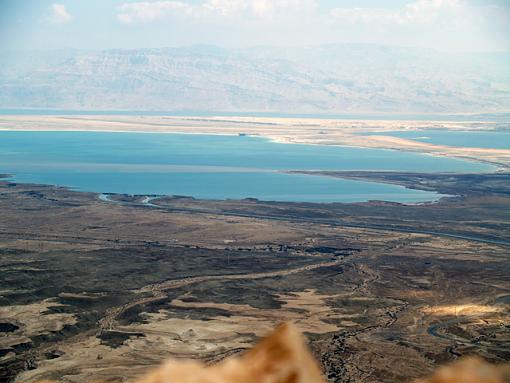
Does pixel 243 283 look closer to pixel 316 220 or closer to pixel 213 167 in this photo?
pixel 316 220

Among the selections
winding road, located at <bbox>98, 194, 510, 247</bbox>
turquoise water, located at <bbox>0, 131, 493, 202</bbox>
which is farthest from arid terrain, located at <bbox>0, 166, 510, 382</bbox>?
turquoise water, located at <bbox>0, 131, 493, 202</bbox>

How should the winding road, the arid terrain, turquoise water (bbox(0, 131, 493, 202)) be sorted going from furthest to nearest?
turquoise water (bbox(0, 131, 493, 202)), the winding road, the arid terrain

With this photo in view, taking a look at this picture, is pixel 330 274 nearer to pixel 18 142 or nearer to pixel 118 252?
pixel 118 252

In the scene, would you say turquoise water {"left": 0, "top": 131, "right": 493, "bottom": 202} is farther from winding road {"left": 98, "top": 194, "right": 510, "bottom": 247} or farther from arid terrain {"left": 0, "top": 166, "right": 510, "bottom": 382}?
arid terrain {"left": 0, "top": 166, "right": 510, "bottom": 382}

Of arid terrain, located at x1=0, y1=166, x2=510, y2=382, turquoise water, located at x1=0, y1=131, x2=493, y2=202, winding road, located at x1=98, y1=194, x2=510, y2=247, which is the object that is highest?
turquoise water, located at x1=0, y1=131, x2=493, y2=202

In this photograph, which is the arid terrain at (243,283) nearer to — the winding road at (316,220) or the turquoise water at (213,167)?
the winding road at (316,220)

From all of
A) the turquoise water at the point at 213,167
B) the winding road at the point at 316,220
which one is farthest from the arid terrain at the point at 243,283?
the turquoise water at the point at 213,167
